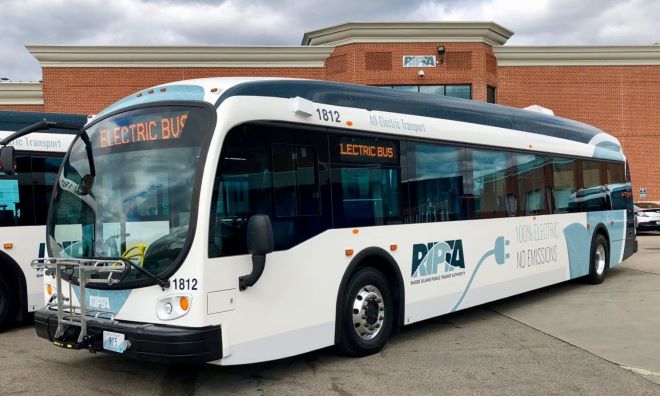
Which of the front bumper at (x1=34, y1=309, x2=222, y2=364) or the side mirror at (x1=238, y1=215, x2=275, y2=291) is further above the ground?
the side mirror at (x1=238, y1=215, x2=275, y2=291)

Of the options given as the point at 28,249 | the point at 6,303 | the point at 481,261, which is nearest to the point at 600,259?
the point at 481,261

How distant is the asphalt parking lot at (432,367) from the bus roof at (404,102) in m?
2.76

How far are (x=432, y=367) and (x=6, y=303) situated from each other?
5.73 meters

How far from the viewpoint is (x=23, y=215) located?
806cm

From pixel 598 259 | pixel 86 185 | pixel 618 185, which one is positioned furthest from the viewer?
pixel 618 185

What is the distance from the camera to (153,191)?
16.8ft

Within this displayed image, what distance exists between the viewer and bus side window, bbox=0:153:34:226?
7945mm

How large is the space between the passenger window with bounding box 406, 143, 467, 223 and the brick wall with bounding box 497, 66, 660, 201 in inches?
906

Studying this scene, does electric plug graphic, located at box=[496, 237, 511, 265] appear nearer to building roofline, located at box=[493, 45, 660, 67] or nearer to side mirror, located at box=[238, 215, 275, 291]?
side mirror, located at box=[238, 215, 275, 291]

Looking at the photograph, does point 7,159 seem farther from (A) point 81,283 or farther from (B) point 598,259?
(B) point 598,259

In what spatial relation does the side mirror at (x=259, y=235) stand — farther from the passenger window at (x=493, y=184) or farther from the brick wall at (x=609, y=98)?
Answer: the brick wall at (x=609, y=98)

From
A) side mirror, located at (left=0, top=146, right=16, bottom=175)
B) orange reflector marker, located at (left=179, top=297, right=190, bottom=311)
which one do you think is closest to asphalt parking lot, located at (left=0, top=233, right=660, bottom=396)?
orange reflector marker, located at (left=179, top=297, right=190, bottom=311)

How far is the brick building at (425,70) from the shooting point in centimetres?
2577

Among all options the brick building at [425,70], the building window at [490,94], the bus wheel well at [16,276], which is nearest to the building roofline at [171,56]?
the brick building at [425,70]
